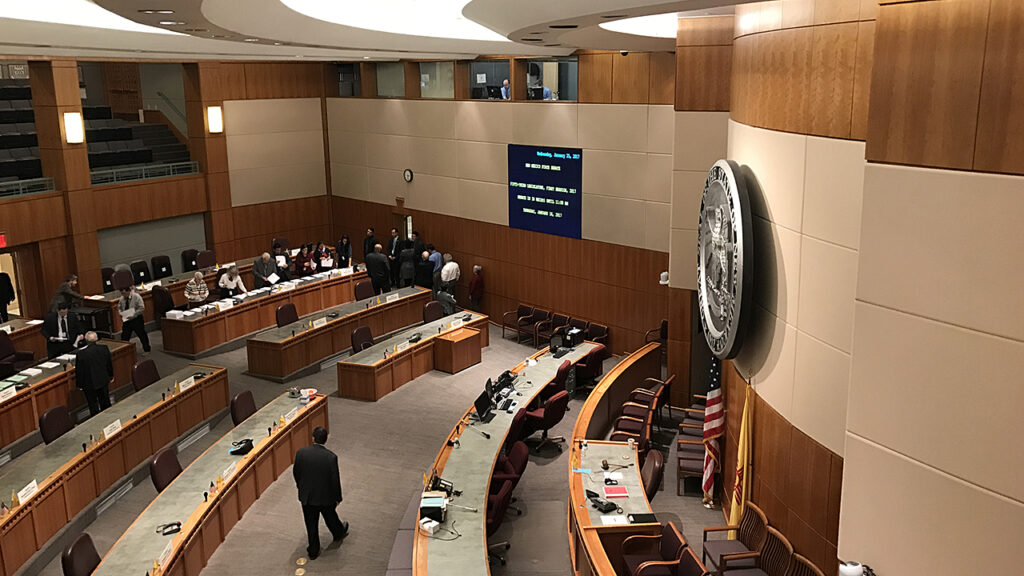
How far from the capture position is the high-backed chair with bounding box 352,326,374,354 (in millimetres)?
12953

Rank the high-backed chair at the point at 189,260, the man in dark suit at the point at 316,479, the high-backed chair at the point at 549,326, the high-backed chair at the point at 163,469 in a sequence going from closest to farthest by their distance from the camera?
the man in dark suit at the point at 316,479
the high-backed chair at the point at 163,469
the high-backed chair at the point at 549,326
the high-backed chair at the point at 189,260

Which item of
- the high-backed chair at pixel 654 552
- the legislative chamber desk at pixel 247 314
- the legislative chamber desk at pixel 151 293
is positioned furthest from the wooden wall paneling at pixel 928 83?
the legislative chamber desk at pixel 151 293

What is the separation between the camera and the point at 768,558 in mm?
7125

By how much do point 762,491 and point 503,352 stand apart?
730cm

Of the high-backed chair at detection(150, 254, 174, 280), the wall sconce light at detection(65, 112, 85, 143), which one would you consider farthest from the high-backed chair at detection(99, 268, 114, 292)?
the wall sconce light at detection(65, 112, 85, 143)

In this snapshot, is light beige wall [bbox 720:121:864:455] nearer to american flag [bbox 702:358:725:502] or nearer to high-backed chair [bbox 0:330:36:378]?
american flag [bbox 702:358:725:502]

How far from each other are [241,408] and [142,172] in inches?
343

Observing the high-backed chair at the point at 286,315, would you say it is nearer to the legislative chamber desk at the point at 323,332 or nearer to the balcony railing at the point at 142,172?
the legislative chamber desk at the point at 323,332

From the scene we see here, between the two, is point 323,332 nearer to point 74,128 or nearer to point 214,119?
point 74,128

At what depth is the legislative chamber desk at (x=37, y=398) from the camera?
9.96 meters

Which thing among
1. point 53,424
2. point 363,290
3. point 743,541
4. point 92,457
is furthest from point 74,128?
point 743,541

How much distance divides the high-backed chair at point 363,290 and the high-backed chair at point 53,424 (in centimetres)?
642

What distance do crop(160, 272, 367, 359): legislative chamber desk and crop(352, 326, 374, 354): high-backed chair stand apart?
224 cm

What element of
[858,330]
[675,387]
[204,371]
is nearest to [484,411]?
[675,387]
